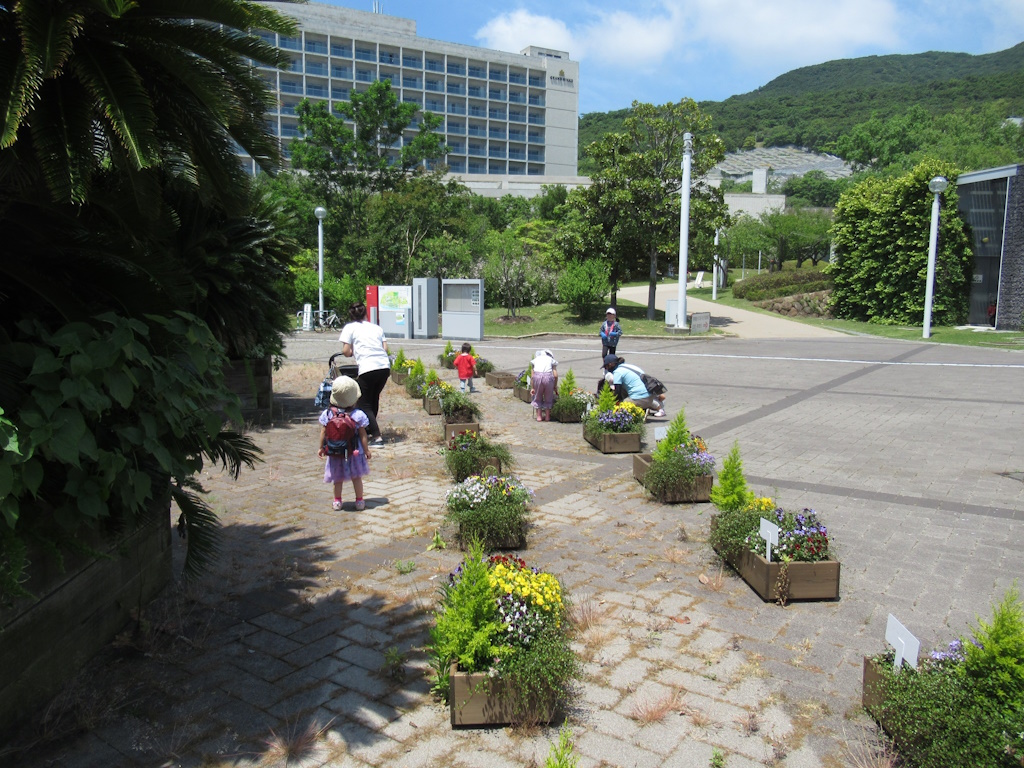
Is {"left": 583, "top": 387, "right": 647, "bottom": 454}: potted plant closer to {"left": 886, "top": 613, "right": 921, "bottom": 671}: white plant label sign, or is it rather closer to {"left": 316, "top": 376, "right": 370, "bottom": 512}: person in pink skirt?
{"left": 316, "top": 376, "right": 370, "bottom": 512}: person in pink skirt

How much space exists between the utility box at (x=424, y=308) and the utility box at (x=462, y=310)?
0.45m

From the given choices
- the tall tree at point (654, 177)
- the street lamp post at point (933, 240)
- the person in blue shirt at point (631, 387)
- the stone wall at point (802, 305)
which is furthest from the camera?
the stone wall at point (802, 305)

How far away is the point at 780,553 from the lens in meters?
4.90

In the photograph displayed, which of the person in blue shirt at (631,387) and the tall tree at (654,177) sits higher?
the tall tree at (654,177)

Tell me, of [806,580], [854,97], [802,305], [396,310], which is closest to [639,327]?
[396,310]

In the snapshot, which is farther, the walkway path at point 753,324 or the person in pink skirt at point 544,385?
the walkway path at point 753,324

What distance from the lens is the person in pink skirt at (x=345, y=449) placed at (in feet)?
21.8

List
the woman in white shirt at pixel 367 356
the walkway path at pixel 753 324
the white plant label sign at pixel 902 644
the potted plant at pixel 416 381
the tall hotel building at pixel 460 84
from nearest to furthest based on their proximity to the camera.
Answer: the white plant label sign at pixel 902 644 < the woman in white shirt at pixel 367 356 < the potted plant at pixel 416 381 < the walkway path at pixel 753 324 < the tall hotel building at pixel 460 84

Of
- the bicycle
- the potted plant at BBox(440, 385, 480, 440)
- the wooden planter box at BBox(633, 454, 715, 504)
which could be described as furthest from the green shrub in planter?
the bicycle

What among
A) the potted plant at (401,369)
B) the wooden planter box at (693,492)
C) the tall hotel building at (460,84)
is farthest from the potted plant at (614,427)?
the tall hotel building at (460,84)

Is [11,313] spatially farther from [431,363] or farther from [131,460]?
[431,363]

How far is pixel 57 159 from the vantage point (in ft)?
10.0

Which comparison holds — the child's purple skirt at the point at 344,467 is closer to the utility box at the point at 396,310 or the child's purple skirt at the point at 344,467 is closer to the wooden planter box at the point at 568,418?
the wooden planter box at the point at 568,418

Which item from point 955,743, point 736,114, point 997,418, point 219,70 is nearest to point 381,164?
point 997,418
